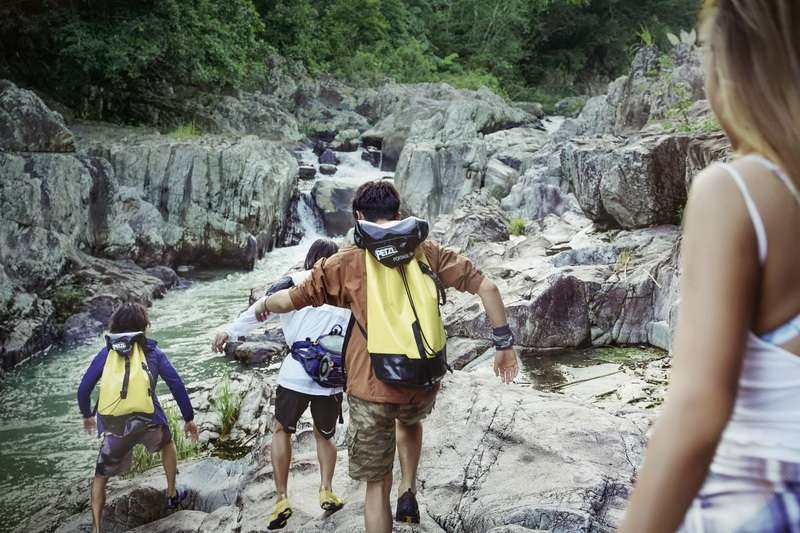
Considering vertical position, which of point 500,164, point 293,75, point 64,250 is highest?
point 293,75

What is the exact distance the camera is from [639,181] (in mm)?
7828

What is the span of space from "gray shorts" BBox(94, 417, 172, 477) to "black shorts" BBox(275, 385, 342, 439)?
119cm

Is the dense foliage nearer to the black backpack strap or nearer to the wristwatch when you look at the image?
the black backpack strap

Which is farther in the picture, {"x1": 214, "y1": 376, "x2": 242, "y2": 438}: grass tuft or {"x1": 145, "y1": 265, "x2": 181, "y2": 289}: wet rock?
{"x1": 145, "y1": 265, "x2": 181, "y2": 289}: wet rock

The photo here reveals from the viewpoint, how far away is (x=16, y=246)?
34.4ft

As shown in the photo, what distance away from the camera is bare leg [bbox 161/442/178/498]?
4484mm

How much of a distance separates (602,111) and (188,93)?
41.8 ft

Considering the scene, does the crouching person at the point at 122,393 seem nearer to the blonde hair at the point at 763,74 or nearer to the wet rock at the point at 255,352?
the blonde hair at the point at 763,74

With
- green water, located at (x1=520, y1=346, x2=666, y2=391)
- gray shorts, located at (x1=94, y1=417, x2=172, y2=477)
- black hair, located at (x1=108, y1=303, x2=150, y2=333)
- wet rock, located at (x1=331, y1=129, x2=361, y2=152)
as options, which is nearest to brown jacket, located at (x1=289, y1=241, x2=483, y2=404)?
black hair, located at (x1=108, y1=303, x2=150, y2=333)

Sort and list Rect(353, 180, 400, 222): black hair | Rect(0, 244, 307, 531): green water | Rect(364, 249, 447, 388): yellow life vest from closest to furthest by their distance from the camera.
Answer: Rect(364, 249, 447, 388): yellow life vest → Rect(353, 180, 400, 222): black hair → Rect(0, 244, 307, 531): green water

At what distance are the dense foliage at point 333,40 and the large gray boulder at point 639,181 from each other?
479 inches

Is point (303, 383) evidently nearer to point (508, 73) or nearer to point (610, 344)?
point (610, 344)

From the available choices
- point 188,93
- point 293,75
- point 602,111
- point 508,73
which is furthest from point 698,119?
point 508,73

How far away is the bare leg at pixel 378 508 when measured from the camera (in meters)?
2.84
